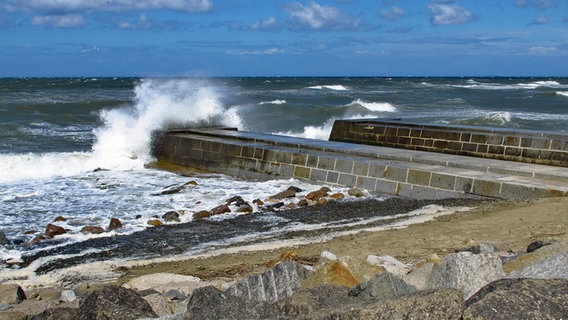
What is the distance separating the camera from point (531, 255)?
4.48 meters

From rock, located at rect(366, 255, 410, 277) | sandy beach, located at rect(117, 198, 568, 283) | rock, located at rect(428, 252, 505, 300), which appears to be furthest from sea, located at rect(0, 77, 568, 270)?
rock, located at rect(428, 252, 505, 300)

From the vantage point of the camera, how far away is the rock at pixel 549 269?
11.3 ft

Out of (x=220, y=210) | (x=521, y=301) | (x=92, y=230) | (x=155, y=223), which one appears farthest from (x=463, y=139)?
(x=521, y=301)

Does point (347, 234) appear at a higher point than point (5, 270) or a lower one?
higher

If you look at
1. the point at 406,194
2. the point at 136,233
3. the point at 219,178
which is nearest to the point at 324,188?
the point at 406,194

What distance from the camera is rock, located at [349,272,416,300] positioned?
134 inches

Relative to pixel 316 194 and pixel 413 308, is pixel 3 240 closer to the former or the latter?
pixel 316 194

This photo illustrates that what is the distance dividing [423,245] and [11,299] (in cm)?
355

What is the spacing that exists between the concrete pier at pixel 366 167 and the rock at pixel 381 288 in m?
5.59

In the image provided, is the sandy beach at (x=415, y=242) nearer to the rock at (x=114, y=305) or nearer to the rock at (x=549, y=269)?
the rock at (x=114, y=305)

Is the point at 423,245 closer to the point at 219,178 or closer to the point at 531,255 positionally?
the point at 531,255

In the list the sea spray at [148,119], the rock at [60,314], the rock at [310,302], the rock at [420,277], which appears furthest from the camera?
the sea spray at [148,119]

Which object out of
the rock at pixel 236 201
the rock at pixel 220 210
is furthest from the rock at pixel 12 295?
the rock at pixel 236 201

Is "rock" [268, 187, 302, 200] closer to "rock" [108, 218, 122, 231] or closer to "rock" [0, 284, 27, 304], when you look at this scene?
"rock" [108, 218, 122, 231]
